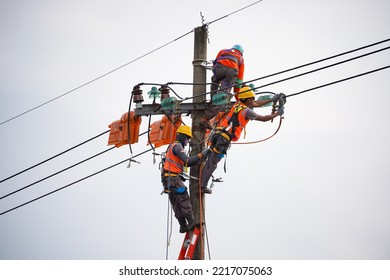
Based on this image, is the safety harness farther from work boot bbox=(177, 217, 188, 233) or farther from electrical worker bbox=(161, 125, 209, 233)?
work boot bbox=(177, 217, 188, 233)

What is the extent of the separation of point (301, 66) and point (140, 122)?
414cm

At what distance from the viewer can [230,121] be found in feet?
55.1

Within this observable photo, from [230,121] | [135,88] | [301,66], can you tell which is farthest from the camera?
[135,88]

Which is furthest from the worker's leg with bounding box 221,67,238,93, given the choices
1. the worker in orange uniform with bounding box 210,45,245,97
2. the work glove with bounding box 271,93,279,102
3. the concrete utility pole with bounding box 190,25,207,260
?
the work glove with bounding box 271,93,279,102

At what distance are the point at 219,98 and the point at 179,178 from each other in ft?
5.26

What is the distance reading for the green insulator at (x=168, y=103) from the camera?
17.4 m

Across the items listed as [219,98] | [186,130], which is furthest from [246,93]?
[186,130]

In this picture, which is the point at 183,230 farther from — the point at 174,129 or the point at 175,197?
the point at 174,129

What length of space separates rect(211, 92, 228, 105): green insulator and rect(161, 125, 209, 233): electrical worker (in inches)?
27.2

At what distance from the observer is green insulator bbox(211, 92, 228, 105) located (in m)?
16.9

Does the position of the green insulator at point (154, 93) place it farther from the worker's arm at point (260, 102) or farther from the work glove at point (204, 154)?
the worker's arm at point (260, 102)

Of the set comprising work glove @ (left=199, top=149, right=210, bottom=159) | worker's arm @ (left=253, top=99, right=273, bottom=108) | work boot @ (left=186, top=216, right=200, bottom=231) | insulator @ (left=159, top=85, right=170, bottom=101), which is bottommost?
work boot @ (left=186, top=216, right=200, bottom=231)

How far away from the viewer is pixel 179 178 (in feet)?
56.2
